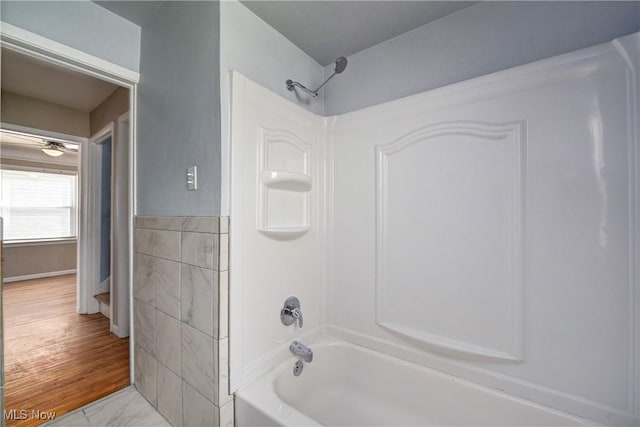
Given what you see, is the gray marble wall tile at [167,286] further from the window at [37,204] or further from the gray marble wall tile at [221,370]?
the window at [37,204]

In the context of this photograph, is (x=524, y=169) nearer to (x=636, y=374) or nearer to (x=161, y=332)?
(x=636, y=374)

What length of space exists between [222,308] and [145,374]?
0.87 meters

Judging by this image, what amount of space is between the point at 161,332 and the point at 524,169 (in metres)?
1.96

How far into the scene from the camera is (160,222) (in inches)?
55.9

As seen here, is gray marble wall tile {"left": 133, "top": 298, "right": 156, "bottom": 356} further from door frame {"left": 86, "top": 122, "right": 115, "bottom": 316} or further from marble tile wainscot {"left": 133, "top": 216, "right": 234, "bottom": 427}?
door frame {"left": 86, "top": 122, "right": 115, "bottom": 316}

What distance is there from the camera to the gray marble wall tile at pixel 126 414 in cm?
134

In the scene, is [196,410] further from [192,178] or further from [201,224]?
[192,178]

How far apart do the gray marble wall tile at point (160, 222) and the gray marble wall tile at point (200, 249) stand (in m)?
0.08

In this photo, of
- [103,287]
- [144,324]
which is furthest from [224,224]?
[103,287]

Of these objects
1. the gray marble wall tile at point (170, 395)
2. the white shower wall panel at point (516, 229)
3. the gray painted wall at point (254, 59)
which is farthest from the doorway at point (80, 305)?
the white shower wall panel at point (516, 229)

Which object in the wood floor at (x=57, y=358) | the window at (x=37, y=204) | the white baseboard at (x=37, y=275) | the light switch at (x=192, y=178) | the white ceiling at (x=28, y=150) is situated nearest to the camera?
the light switch at (x=192, y=178)

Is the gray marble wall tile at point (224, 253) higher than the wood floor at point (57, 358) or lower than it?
higher

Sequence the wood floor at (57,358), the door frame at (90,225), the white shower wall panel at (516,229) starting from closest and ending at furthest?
the white shower wall panel at (516,229)
the wood floor at (57,358)
the door frame at (90,225)

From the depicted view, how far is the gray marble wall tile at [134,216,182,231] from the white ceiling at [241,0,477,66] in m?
1.14
